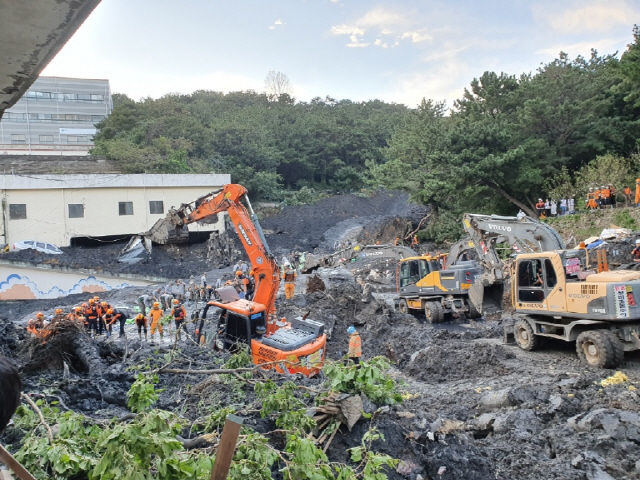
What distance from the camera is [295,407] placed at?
4.44 m

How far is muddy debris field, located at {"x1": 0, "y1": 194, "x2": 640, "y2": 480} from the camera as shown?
4.70m

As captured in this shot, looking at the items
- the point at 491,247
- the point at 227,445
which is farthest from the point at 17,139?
the point at 227,445

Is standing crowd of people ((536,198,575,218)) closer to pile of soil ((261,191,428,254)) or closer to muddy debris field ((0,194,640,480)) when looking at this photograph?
pile of soil ((261,191,428,254))

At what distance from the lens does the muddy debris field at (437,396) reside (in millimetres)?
4699

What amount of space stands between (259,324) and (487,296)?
8.18 meters

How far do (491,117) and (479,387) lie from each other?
69.6ft

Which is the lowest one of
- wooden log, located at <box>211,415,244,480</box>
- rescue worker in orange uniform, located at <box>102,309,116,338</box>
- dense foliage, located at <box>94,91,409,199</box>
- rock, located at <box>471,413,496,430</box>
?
rock, located at <box>471,413,496,430</box>

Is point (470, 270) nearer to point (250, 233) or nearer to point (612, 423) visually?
point (250, 233)

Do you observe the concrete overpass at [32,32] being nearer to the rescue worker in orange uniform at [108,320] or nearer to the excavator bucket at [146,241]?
the rescue worker in orange uniform at [108,320]

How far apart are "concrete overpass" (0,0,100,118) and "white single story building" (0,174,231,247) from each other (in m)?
28.8

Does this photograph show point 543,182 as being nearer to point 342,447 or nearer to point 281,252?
point 281,252

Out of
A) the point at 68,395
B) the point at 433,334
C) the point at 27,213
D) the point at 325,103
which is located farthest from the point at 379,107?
the point at 68,395

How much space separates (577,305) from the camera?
9555 millimetres

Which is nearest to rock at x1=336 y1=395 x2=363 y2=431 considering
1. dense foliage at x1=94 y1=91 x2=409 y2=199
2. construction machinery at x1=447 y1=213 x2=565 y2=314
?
construction machinery at x1=447 y1=213 x2=565 y2=314
